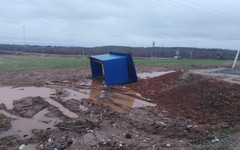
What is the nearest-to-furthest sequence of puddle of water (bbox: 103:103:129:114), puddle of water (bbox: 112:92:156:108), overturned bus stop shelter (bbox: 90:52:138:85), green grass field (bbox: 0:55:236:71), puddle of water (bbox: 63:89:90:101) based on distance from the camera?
A: puddle of water (bbox: 103:103:129:114) → puddle of water (bbox: 112:92:156:108) → puddle of water (bbox: 63:89:90:101) → overturned bus stop shelter (bbox: 90:52:138:85) → green grass field (bbox: 0:55:236:71)

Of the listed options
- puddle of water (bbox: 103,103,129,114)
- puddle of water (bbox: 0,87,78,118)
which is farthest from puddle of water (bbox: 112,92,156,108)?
puddle of water (bbox: 0,87,78,118)

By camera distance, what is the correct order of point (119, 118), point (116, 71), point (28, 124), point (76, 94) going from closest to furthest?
1. point (28, 124)
2. point (119, 118)
3. point (76, 94)
4. point (116, 71)

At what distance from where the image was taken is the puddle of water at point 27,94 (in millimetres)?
7156

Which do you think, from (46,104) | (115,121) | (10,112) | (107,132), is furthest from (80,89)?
(107,132)

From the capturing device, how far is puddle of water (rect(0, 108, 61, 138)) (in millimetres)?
5121

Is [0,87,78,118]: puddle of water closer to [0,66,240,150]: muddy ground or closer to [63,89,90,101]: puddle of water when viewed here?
[0,66,240,150]: muddy ground

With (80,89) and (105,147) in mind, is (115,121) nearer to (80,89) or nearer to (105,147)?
(105,147)

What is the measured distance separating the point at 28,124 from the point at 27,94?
3.96 metres

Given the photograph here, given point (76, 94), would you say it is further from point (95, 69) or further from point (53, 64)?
point (53, 64)

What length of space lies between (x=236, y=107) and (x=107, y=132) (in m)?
4.63

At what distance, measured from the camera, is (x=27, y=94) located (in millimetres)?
9203

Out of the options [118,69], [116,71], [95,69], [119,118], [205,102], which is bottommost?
[119,118]

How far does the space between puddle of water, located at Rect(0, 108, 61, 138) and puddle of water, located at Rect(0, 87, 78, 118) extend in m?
0.71

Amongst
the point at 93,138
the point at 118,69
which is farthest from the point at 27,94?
the point at 93,138
